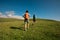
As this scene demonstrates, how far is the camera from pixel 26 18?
856 inches

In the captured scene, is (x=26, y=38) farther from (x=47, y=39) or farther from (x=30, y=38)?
(x=47, y=39)

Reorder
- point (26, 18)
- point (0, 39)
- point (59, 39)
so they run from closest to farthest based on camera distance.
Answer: point (0, 39)
point (59, 39)
point (26, 18)

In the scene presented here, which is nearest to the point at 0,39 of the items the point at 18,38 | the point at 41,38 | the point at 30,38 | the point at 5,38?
the point at 5,38

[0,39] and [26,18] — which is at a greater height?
[26,18]

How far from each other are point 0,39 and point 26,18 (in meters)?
6.28

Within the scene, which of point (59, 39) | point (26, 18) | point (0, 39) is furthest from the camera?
point (26, 18)

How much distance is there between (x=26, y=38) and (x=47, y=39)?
227cm

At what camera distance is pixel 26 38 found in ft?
56.2

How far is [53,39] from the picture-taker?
17.3 meters

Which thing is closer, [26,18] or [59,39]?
[59,39]

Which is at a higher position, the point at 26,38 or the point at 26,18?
the point at 26,18

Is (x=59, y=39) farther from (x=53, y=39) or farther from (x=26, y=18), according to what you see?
(x=26, y=18)

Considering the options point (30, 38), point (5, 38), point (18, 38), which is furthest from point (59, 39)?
point (5, 38)

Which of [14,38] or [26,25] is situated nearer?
[14,38]
